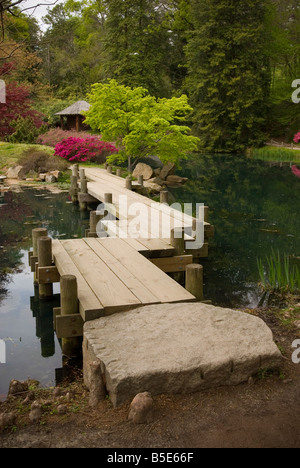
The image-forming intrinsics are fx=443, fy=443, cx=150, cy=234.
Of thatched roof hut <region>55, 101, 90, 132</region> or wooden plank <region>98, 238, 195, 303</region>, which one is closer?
wooden plank <region>98, 238, 195, 303</region>

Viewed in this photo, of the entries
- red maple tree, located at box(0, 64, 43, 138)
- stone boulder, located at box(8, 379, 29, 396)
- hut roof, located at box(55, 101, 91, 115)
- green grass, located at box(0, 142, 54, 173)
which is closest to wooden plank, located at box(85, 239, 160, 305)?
stone boulder, located at box(8, 379, 29, 396)

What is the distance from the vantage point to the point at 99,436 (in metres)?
3.43

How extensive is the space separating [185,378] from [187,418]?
1.18ft

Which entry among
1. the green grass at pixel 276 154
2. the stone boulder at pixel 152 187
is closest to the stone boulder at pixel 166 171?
the stone boulder at pixel 152 187

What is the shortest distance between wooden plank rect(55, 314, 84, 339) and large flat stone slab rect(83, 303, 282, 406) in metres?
0.46

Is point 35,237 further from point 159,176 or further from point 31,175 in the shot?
point 159,176

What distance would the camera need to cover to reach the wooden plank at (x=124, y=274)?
521 cm

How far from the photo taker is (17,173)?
19938 mm

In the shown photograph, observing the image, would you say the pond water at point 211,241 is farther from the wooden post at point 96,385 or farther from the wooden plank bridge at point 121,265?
the wooden post at point 96,385

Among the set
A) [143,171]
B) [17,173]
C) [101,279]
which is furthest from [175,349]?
[17,173]

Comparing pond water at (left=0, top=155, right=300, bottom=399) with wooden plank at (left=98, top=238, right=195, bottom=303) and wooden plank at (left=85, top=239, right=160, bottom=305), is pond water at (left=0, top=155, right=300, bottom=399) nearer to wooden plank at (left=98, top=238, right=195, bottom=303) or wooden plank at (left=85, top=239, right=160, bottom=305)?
wooden plank at (left=85, top=239, right=160, bottom=305)

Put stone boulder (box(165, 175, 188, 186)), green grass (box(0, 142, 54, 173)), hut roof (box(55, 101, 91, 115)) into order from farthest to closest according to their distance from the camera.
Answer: hut roof (box(55, 101, 91, 115)), green grass (box(0, 142, 54, 173)), stone boulder (box(165, 175, 188, 186))

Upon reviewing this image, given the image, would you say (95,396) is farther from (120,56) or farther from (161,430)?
(120,56)

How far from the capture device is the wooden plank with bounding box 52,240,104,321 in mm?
4766
